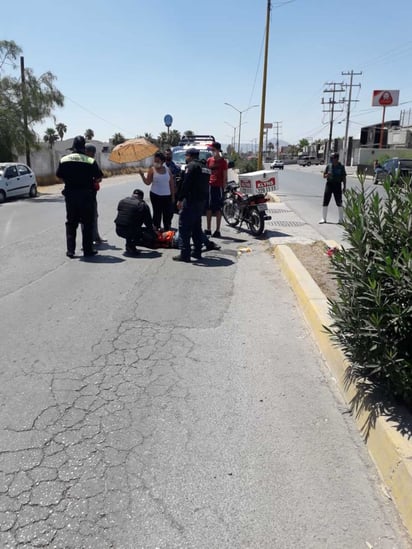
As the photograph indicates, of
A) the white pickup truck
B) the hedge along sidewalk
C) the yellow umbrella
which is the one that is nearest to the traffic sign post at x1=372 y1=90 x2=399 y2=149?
the white pickup truck

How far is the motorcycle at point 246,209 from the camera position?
1035 cm

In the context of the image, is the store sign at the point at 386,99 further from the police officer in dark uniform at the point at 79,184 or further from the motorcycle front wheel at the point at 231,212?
the police officer in dark uniform at the point at 79,184

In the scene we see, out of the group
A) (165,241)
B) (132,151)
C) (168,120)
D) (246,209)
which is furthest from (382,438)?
(168,120)

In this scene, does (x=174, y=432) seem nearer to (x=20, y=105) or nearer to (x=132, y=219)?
(x=132, y=219)

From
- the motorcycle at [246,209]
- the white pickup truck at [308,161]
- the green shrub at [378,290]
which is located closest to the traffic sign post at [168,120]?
the motorcycle at [246,209]

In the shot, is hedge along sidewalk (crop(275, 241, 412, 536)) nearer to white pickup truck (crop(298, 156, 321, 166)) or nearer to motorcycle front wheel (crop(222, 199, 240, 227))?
motorcycle front wheel (crop(222, 199, 240, 227))

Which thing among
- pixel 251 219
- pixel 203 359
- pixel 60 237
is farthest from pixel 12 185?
pixel 203 359

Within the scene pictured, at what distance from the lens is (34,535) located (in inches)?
91.6

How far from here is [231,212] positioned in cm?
1185

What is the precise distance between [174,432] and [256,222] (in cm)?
787

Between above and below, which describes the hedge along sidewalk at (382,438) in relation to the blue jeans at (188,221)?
below

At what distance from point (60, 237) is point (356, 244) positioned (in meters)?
8.46

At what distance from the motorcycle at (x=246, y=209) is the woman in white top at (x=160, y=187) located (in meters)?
1.71

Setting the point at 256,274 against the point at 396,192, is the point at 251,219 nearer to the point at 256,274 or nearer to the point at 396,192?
the point at 256,274
